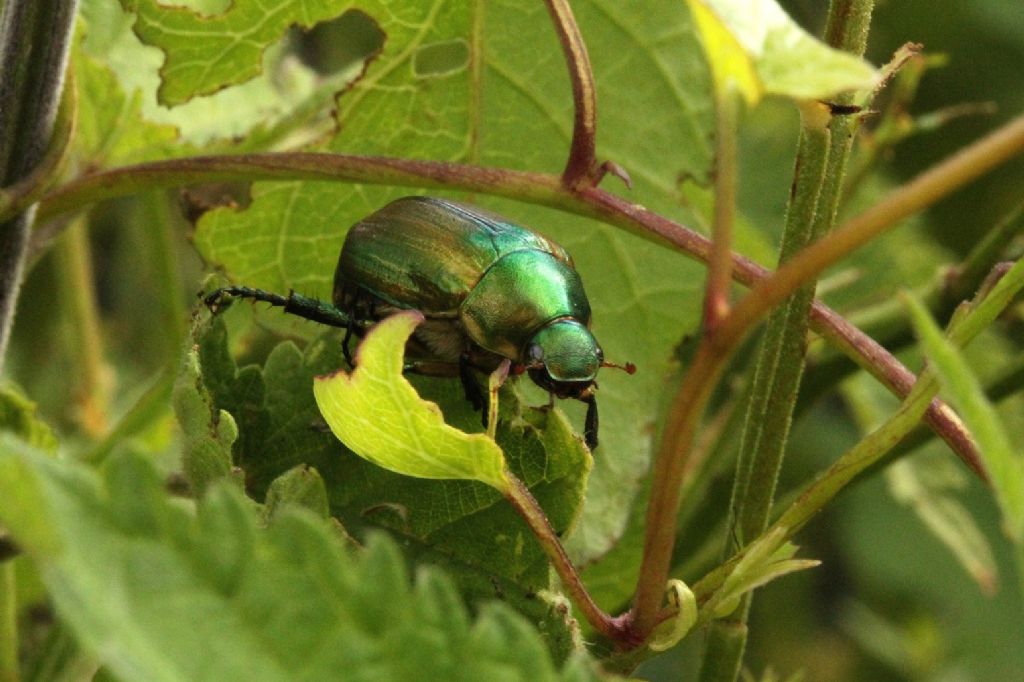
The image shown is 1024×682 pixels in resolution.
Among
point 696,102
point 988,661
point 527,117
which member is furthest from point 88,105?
point 988,661

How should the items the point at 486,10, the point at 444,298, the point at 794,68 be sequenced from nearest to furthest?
the point at 794,68, the point at 486,10, the point at 444,298

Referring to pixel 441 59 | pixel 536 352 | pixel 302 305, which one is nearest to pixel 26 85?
pixel 302 305

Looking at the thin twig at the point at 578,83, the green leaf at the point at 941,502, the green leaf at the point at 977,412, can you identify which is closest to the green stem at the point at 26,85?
the thin twig at the point at 578,83

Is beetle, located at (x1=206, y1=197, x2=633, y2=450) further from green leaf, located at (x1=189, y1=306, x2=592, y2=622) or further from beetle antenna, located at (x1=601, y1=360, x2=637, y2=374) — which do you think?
Answer: green leaf, located at (x1=189, y1=306, x2=592, y2=622)

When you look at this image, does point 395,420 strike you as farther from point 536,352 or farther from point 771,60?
point 536,352

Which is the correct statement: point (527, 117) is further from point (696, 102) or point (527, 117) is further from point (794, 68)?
point (794, 68)

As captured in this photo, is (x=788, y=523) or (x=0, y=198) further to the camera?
(x=0, y=198)
